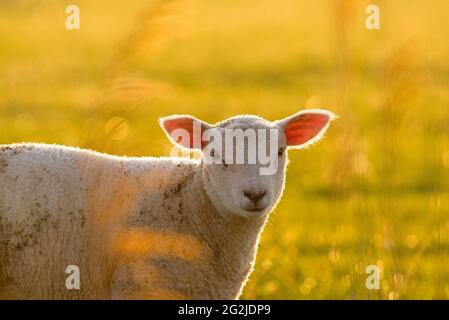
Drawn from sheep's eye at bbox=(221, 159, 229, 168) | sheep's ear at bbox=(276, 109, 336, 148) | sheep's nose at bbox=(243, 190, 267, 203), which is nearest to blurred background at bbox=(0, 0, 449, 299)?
sheep's ear at bbox=(276, 109, 336, 148)

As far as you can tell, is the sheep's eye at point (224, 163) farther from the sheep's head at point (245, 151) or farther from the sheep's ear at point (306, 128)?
the sheep's ear at point (306, 128)

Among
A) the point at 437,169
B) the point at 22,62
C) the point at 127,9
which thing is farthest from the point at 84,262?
the point at 127,9

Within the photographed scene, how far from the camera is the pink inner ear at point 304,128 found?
7.06 m

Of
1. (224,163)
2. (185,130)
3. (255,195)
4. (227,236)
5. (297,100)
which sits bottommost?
(227,236)

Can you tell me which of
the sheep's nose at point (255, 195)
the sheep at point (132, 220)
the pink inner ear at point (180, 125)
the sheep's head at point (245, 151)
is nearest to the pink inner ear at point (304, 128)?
the sheep's head at point (245, 151)

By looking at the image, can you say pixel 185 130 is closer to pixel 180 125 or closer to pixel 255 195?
pixel 180 125

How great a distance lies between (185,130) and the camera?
6895mm

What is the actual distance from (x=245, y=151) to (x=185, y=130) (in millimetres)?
469

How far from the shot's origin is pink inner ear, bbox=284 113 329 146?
7059mm

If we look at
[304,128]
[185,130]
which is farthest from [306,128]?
[185,130]

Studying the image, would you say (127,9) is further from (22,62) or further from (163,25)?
(163,25)

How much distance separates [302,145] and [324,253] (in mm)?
4812

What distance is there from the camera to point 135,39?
6547 millimetres

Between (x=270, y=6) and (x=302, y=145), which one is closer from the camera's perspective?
(x=302, y=145)
